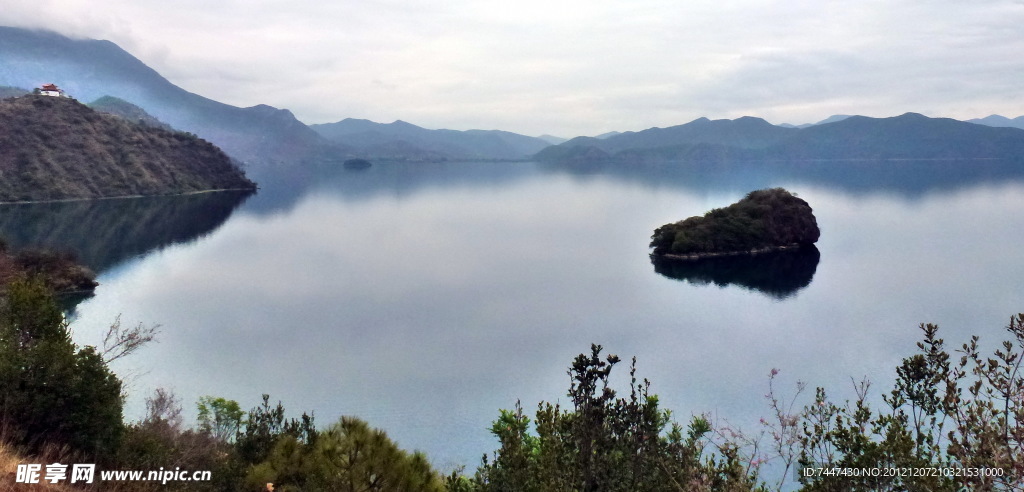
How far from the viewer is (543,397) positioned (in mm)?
38469

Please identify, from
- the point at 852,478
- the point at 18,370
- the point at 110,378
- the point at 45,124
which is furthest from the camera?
the point at 45,124

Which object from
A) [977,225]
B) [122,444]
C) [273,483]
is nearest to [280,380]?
[122,444]

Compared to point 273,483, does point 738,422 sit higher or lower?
lower

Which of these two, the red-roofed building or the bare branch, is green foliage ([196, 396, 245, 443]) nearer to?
the bare branch

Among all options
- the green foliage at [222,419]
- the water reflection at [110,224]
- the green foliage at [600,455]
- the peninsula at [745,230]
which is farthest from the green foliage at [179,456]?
the peninsula at [745,230]

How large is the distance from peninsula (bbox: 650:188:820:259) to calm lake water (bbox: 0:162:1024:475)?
4.37 meters

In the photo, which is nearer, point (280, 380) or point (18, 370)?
point (18, 370)

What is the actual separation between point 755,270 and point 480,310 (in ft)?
129

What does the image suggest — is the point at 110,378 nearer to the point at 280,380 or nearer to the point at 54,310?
the point at 54,310

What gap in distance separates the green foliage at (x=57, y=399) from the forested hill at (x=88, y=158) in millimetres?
153202

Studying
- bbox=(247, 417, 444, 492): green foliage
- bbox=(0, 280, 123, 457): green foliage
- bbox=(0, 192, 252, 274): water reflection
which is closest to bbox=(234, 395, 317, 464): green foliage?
bbox=(0, 280, 123, 457): green foliage

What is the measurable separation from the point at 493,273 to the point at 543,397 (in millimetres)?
39165

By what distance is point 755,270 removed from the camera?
3167 inches

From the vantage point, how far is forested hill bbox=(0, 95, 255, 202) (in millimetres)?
149500
